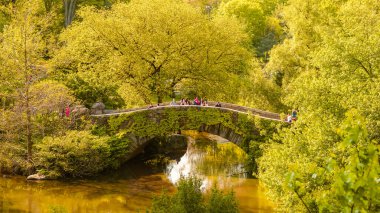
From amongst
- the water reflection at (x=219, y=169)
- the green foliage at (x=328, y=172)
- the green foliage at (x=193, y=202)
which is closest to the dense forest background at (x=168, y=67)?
the green foliage at (x=328, y=172)

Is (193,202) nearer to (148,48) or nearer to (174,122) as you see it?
(174,122)

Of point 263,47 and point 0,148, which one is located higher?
point 263,47

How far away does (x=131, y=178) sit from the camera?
28.2m

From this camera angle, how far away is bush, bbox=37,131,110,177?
2689 cm

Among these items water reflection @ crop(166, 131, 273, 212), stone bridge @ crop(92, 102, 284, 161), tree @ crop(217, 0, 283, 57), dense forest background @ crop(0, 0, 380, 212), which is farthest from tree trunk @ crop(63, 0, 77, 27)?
stone bridge @ crop(92, 102, 284, 161)

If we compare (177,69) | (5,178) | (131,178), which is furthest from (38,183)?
(177,69)

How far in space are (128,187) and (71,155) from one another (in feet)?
13.3

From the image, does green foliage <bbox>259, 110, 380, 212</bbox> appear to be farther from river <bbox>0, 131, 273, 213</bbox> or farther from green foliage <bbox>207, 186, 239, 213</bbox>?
river <bbox>0, 131, 273, 213</bbox>

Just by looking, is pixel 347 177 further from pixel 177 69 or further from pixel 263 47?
pixel 263 47

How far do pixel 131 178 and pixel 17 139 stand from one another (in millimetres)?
7422

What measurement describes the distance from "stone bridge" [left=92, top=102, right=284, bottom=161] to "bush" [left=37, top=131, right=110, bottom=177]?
7.89 ft

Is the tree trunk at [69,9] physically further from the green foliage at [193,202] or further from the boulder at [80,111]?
the green foliage at [193,202]

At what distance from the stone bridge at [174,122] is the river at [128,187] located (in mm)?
2169

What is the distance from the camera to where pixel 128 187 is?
26359 mm
